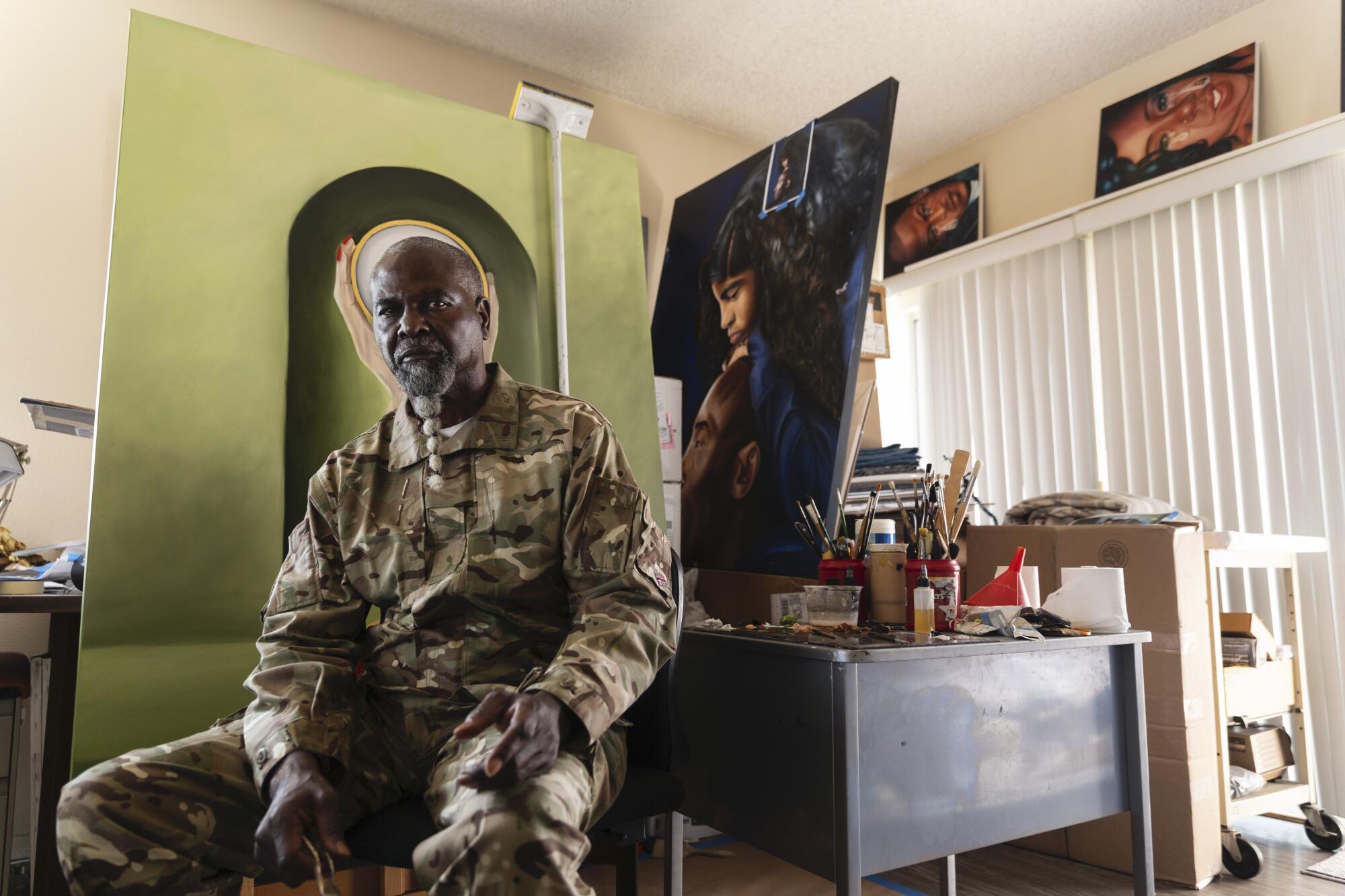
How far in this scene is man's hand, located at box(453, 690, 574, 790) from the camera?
91 cm

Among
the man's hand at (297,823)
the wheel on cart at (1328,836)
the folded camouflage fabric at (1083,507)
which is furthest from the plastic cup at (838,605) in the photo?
the wheel on cart at (1328,836)

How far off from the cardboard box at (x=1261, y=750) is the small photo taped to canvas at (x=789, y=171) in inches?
69.3

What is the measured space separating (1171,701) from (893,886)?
75cm

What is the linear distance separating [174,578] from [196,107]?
2.89 feet

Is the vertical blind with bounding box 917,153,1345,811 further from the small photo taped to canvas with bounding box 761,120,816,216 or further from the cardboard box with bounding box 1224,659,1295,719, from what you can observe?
the small photo taped to canvas with bounding box 761,120,816,216

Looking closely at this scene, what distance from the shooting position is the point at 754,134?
3498mm

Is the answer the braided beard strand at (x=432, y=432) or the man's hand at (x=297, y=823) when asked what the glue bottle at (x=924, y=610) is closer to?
the braided beard strand at (x=432, y=432)

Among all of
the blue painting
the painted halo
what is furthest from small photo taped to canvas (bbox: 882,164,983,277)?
the painted halo

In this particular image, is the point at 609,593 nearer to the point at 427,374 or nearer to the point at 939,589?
the point at 427,374

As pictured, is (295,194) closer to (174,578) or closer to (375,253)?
(375,253)

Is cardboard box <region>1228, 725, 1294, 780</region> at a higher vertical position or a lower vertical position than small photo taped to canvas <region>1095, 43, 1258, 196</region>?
lower

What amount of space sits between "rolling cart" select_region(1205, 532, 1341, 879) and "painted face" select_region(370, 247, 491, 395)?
1855mm

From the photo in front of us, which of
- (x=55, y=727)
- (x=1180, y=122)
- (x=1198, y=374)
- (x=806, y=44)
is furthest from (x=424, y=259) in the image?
(x=1180, y=122)

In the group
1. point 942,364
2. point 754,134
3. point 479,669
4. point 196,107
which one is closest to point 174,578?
point 479,669
